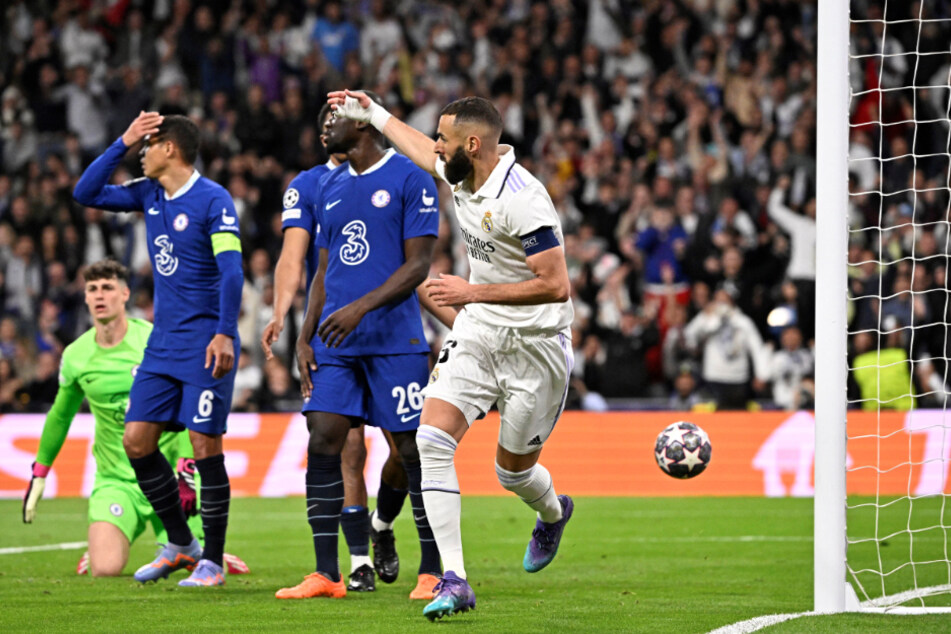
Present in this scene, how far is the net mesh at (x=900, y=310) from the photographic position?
10586mm

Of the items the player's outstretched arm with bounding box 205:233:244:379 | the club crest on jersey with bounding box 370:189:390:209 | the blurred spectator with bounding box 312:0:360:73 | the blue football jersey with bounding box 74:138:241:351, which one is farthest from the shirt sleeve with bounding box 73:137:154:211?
the blurred spectator with bounding box 312:0:360:73

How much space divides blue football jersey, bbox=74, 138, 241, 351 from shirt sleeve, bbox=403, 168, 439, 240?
1116 mm

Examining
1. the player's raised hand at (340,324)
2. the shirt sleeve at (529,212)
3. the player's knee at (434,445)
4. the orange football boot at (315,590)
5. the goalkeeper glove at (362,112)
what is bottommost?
the orange football boot at (315,590)

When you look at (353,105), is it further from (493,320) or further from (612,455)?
(612,455)

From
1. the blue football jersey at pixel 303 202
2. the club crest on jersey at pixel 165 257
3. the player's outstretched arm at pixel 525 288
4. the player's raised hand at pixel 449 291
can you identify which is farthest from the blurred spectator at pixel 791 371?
the player's raised hand at pixel 449 291

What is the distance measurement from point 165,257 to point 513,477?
254 cm

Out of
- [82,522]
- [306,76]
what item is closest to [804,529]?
[82,522]

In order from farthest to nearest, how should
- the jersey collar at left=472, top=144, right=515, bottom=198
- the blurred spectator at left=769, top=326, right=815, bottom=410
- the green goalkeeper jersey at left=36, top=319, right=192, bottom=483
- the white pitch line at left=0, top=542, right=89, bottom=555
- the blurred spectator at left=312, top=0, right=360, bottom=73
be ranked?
1. the blurred spectator at left=312, top=0, right=360, bottom=73
2. the blurred spectator at left=769, top=326, right=815, bottom=410
3. the white pitch line at left=0, top=542, right=89, bottom=555
4. the green goalkeeper jersey at left=36, top=319, right=192, bottom=483
5. the jersey collar at left=472, top=144, right=515, bottom=198

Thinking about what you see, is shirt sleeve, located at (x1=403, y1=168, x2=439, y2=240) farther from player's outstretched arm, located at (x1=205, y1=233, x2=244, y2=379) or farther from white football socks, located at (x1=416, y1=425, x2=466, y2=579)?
white football socks, located at (x1=416, y1=425, x2=466, y2=579)

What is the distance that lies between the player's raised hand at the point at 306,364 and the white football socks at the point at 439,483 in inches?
45.3

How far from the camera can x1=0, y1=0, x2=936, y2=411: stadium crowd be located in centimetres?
1603

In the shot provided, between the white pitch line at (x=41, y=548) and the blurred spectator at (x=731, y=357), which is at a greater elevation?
the blurred spectator at (x=731, y=357)

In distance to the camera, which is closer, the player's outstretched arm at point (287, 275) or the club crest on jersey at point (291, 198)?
the player's outstretched arm at point (287, 275)

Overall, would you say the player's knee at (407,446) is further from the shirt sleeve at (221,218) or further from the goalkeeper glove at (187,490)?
the goalkeeper glove at (187,490)
